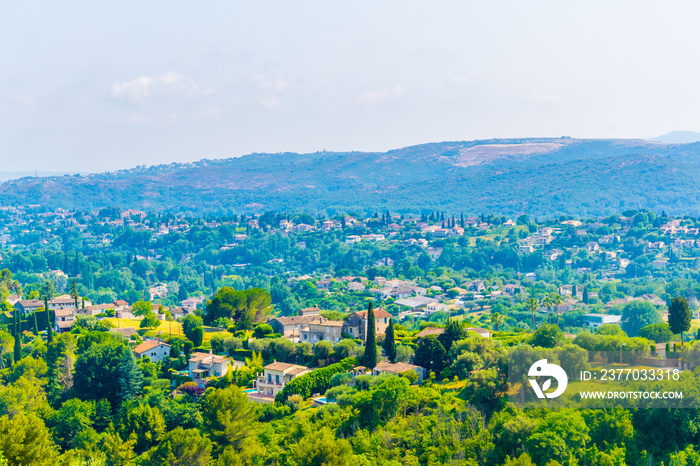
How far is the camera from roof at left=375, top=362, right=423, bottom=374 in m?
43.7

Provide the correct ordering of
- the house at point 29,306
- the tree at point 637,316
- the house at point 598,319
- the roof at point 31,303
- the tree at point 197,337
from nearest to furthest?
1. the tree at point 197,337
2. the house at point 29,306
3. the roof at point 31,303
4. the tree at point 637,316
5. the house at point 598,319

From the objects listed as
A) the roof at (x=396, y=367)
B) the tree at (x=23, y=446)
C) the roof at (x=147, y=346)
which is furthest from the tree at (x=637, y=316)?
the tree at (x=23, y=446)

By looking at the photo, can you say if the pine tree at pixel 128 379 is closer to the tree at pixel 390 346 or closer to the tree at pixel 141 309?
the tree at pixel 390 346

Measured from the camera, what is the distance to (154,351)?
5328 cm

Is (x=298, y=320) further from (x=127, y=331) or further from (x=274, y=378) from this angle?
(x=127, y=331)

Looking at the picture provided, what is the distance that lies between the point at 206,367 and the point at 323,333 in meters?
8.50

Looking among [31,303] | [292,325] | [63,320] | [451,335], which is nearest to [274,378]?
[451,335]

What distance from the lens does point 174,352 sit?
2084 inches

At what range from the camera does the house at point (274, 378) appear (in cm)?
4506

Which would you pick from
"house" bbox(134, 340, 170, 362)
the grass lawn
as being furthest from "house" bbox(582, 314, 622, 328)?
"house" bbox(134, 340, 170, 362)

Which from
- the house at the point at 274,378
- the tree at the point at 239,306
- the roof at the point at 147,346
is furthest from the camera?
the tree at the point at 239,306

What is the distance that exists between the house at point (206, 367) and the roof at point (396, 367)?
370 inches

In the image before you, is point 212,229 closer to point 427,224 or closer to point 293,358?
point 427,224

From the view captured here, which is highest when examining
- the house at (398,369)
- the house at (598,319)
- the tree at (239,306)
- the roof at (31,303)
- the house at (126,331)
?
the tree at (239,306)
